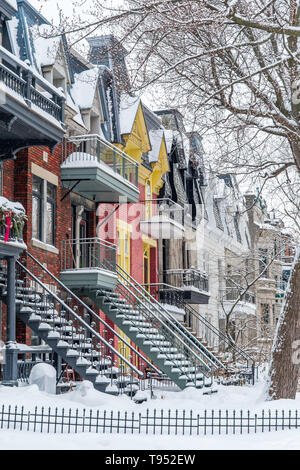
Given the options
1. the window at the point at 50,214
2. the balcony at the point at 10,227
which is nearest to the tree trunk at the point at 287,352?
the balcony at the point at 10,227

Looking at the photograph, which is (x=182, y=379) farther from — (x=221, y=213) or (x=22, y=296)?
(x=221, y=213)

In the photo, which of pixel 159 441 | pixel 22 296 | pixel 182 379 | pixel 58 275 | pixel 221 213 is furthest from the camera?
pixel 221 213

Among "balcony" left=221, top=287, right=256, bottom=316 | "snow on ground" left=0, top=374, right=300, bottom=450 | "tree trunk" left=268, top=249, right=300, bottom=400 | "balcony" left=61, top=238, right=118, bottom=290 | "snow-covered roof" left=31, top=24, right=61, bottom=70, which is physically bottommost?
"snow on ground" left=0, top=374, right=300, bottom=450

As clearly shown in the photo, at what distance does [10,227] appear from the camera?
616 inches

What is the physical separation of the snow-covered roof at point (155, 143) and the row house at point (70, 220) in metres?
1.15

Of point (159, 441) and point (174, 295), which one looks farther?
point (174, 295)

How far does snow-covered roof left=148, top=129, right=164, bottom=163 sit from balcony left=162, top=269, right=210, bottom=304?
202 inches

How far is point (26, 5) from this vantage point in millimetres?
20453

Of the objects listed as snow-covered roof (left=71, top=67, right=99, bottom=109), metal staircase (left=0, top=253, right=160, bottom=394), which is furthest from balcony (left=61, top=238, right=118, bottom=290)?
snow-covered roof (left=71, top=67, right=99, bottom=109)

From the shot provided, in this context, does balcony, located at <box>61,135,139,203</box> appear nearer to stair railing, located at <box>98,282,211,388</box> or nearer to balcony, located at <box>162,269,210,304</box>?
stair railing, located at <box>98,282,211,388</box>

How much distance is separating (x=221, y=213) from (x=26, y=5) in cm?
2555

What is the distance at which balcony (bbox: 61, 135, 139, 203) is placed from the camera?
2064cm

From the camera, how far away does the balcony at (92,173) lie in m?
20.6
